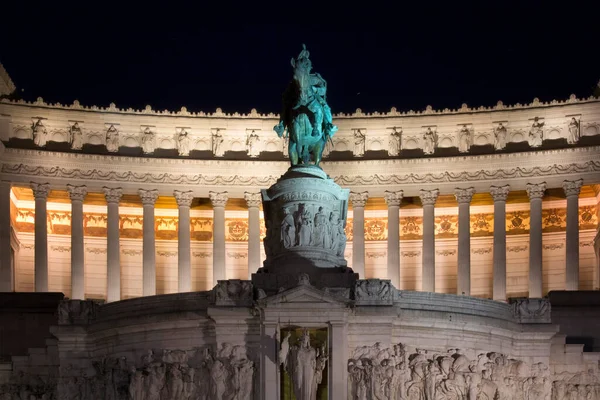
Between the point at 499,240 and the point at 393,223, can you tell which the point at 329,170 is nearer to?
the point at 393,223

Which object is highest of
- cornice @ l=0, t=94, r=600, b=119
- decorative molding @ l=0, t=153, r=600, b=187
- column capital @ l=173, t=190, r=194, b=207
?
cornice @ l=0, t=94, r=600, b=119

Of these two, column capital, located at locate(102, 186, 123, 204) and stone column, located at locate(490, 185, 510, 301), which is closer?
stone column, located at locate(490, 185, 510, 301)

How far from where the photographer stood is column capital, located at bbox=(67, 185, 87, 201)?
359 feet

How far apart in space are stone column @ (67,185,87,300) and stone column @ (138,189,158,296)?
4117 millimetres

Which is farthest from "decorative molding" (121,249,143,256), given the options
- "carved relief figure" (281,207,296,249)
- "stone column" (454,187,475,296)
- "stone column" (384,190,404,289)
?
"carved relief figure" (281,207,296,249)

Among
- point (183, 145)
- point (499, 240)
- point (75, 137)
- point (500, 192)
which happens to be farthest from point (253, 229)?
point (500, 192)

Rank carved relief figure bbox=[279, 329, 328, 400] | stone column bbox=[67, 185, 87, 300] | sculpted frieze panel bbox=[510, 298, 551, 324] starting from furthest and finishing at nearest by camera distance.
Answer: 1. stone column bbox=[67, 185, 87, 300]
2. sculpted frieze panel bbox=[510, 298, 551, 324]
3. carved relief figure bbox=[279, 329, 328, 400]

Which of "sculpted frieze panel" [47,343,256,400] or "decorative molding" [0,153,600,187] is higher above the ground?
"decorative molding" [0,153,600,187]

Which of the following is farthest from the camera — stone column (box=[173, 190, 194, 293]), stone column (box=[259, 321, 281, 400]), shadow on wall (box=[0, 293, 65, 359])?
stone column (box=[173, 190, 194, 293])

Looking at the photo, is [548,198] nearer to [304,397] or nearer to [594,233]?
[594,233]

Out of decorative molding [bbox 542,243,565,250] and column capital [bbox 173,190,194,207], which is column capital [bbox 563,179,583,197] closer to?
decorative molding [bbox 542,243,565,250]

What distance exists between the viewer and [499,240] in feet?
357

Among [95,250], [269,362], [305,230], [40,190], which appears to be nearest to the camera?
[269,362]

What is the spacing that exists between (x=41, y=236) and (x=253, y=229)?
1455cm
